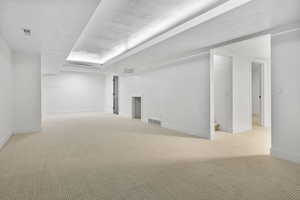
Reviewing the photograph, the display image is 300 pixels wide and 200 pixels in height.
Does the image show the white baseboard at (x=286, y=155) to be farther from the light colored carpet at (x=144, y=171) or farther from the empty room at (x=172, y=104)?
the light colored carpet at (x=144, y=171)

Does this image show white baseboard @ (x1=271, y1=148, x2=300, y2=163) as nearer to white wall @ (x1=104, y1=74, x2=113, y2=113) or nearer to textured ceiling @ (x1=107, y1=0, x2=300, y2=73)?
textured ceiling @ (x1=107, y1=0, x2=300, y2=73)

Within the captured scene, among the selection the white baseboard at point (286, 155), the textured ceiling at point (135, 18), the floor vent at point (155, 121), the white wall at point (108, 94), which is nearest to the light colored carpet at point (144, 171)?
the white baseboard at point (286, 155)

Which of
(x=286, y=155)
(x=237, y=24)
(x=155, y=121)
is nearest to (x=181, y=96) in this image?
(x=155, y=121)

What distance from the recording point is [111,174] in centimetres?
238

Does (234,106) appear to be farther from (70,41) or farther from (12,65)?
(12,65)

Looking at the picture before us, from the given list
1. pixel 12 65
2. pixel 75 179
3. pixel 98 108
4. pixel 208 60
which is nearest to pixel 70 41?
pixel 12 65

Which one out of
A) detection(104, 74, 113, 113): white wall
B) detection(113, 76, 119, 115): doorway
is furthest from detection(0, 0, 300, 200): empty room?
detection(104, 74, 113, 113): white wall

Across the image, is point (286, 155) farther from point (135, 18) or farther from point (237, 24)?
point (135, 18)

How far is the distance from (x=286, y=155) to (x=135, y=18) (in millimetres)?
3880

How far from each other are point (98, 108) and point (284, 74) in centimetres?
1032

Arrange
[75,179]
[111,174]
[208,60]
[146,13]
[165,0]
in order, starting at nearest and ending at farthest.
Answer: [75,179], [111,174], [165,0], [146,13], [208,60]

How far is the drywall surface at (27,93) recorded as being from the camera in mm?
4934

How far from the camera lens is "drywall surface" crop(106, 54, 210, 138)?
452 cm

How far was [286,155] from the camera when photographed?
2.91m
